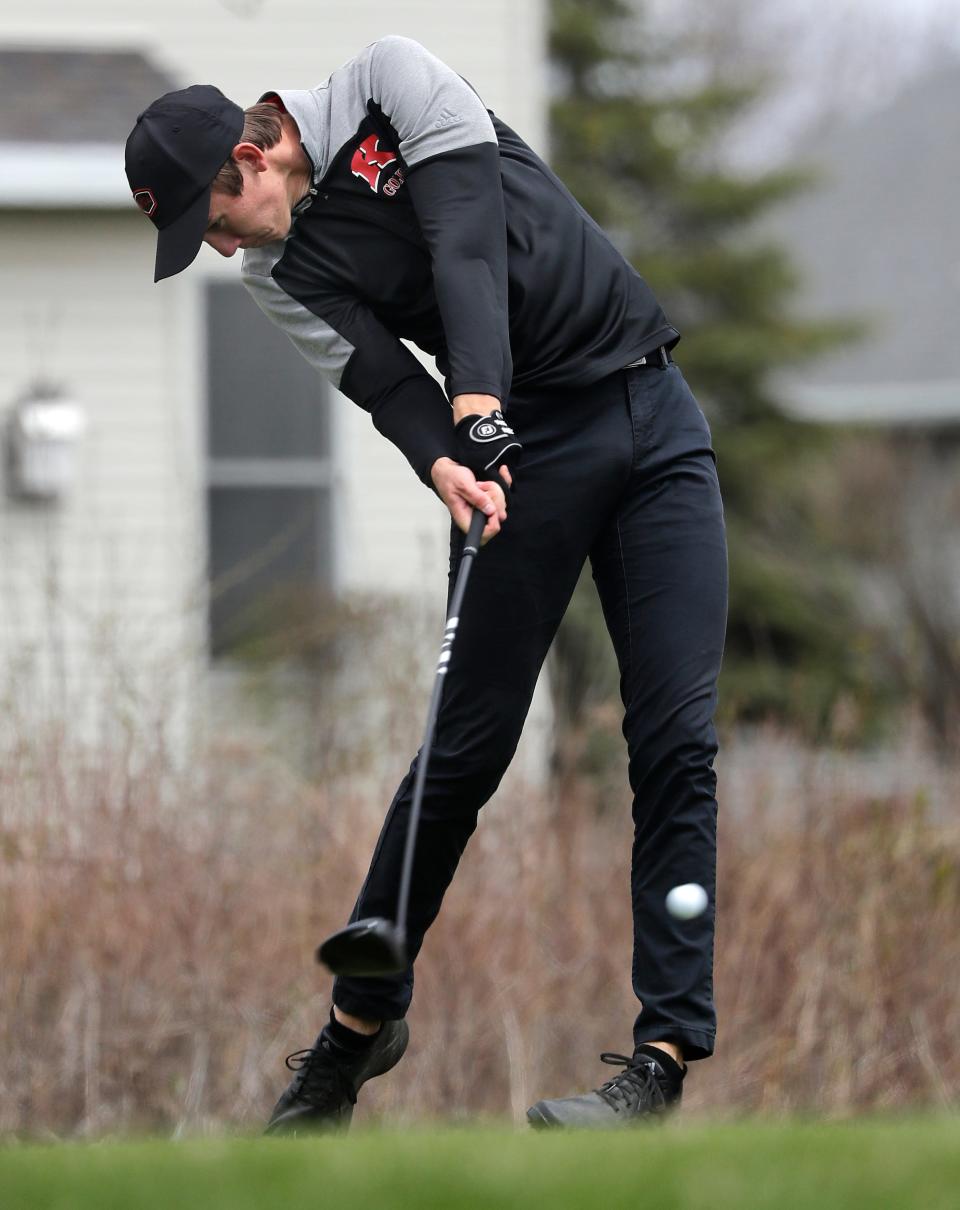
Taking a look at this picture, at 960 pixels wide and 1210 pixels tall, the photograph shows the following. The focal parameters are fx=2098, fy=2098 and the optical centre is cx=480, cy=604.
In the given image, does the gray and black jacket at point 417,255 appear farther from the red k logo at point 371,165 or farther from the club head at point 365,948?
the club head at point 365,948

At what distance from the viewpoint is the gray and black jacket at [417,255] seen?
4242 millimetres

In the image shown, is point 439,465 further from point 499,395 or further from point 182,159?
point 182,159

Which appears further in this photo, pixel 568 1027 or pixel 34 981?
pixel 568 1027

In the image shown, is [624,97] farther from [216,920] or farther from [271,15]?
[216,920]

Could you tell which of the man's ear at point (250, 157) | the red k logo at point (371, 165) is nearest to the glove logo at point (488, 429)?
the red k logo at point (371, 165)

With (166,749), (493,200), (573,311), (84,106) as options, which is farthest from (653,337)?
(84,106)

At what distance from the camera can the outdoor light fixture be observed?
9.65m

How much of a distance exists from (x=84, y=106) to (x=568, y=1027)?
5.25 meters

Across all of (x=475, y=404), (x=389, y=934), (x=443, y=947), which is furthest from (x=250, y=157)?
(x=443, y=947)

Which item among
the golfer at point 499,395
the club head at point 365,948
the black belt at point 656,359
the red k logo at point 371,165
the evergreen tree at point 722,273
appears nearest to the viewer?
the club head at point 365,948

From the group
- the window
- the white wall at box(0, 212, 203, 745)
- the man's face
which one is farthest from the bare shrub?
the man's face

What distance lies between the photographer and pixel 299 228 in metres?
4.39

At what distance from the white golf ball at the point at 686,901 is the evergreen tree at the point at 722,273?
13215 mm

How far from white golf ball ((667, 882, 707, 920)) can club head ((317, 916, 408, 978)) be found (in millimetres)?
647
